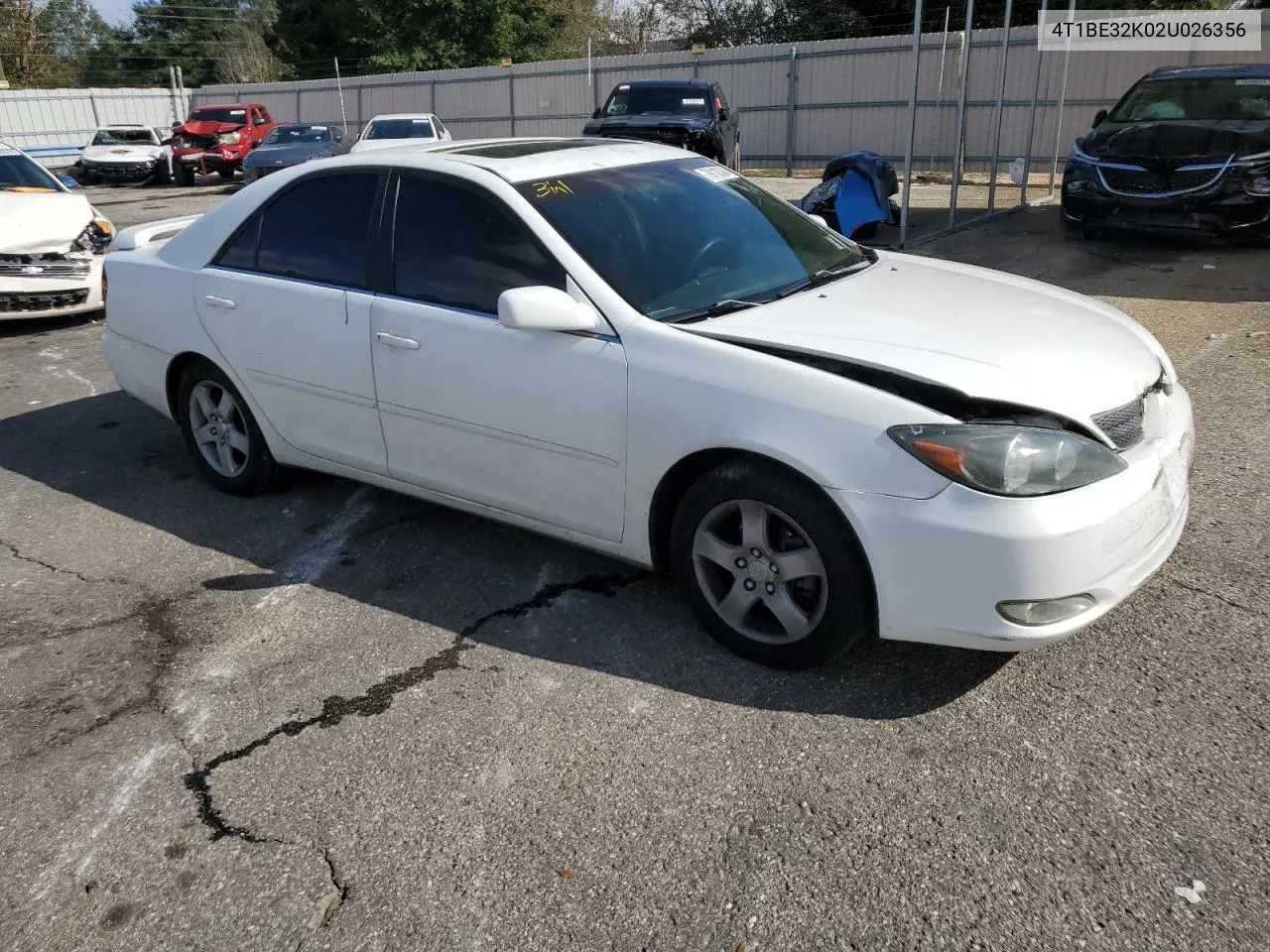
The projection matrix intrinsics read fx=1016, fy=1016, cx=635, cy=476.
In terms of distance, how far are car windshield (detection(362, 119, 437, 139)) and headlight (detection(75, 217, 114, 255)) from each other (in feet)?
36.2

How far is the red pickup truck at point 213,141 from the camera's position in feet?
76.1

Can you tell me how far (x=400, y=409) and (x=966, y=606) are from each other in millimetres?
2229

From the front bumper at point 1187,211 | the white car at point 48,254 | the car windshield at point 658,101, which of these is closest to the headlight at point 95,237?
the white car at point 48,254

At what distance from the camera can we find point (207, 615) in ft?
12.5

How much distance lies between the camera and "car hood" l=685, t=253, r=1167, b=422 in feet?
9.63

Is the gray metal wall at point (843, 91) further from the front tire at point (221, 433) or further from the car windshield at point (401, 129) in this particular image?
the front tire at point (221, 433)

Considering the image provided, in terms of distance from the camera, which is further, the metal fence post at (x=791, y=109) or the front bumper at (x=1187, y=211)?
the metal fence post at (x=791, y=109)

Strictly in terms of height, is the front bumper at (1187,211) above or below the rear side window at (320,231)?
below

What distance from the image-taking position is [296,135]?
20375mm

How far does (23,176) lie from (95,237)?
1351mm

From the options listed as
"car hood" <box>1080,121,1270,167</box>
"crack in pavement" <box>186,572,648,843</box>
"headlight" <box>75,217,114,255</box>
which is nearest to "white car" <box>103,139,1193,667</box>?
"crack in pavement" <box>186,572,648,843</box>

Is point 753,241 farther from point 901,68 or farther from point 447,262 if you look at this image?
point 901,68

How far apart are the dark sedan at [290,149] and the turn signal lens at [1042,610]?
1787cm

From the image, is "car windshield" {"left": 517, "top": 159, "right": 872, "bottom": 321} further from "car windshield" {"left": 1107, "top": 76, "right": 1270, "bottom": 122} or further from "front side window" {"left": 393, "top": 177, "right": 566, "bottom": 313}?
"car windshield" {"left": 1107, "top": 76, "right": 1270, "bottom": 122}
